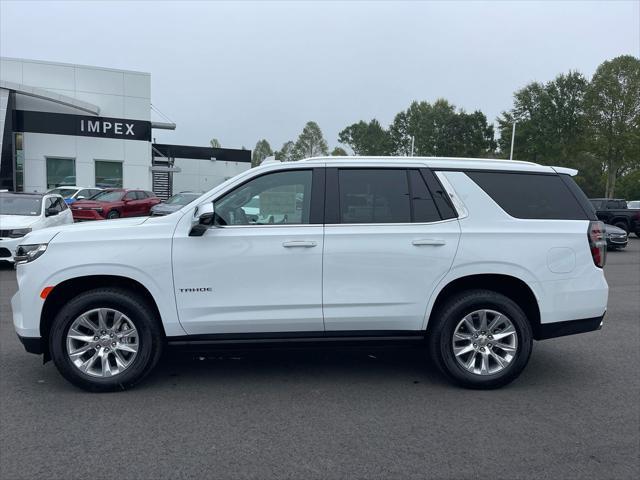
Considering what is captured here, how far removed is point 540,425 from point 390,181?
2289 mm

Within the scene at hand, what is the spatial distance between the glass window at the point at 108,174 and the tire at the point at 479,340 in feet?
104

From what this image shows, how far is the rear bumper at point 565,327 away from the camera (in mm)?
4773

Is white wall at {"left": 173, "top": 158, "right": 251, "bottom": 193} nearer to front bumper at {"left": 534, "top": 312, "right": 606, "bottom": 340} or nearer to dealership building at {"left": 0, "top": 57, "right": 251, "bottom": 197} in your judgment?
dealership building at {"left": 0, "top": 57, "right": 251, "bottom": 197}

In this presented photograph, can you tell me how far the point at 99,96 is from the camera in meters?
33.0

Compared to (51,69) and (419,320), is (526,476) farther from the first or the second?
(51,69)

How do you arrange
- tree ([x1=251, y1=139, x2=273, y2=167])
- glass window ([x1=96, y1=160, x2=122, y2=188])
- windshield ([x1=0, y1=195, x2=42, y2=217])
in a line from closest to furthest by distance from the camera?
windshield ([x1=0, y1=195, x2=42, y2=217]) → glass window ([x1=96, y1=160, x2=122, y2=188]) → tree ([x1=251, y1=139, x2=273, y2=167])

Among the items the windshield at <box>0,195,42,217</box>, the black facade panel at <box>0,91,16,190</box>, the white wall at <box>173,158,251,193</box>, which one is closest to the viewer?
the windshield at <box>0,195,42,217</box>

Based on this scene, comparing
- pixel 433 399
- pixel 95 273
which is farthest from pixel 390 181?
pixel 95 273

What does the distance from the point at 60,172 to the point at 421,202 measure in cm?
3146

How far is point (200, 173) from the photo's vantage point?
46062 millimetres

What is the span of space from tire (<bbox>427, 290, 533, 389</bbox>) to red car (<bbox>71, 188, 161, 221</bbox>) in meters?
18.4

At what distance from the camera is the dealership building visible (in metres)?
29.9

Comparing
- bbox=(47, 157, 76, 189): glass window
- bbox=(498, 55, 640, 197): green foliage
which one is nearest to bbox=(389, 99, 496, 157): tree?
bbox=(498, 55, 640, 197): green foliage

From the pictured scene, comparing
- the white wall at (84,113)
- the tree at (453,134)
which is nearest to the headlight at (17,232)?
the white wall at (84,113)
